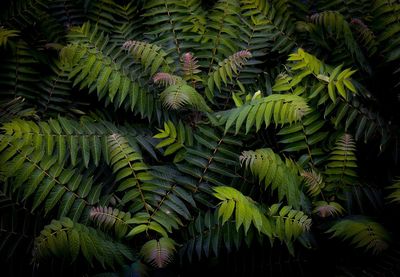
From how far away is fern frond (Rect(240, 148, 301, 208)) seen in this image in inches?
90.7

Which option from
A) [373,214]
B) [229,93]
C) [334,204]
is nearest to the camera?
[334,204]

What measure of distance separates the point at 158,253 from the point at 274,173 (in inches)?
34.5

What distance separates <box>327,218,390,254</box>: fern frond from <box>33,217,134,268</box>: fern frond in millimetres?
1394

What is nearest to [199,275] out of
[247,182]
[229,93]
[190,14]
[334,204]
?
[247,182]

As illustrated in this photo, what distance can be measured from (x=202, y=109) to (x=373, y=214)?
4.82 ft

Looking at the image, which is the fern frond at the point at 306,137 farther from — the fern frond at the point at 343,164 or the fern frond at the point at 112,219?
the fern frond at the point at 112,219

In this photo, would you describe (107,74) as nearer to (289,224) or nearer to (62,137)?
(62,137)

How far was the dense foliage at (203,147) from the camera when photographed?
2289 mm

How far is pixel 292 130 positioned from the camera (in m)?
2.69

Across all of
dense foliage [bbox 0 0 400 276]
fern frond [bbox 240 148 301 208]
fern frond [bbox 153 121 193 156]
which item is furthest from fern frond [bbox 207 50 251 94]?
fern frond [bbox 240 148 301 208]

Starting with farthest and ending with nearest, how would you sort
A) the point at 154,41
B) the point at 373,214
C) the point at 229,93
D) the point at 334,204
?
the point at 154,41, the point at 229,93, the point at 373,214, the point at 334,204

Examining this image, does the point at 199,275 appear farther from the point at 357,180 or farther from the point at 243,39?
the point at 243,39

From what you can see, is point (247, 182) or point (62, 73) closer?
point (247, 182)

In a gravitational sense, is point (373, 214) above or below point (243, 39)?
below
